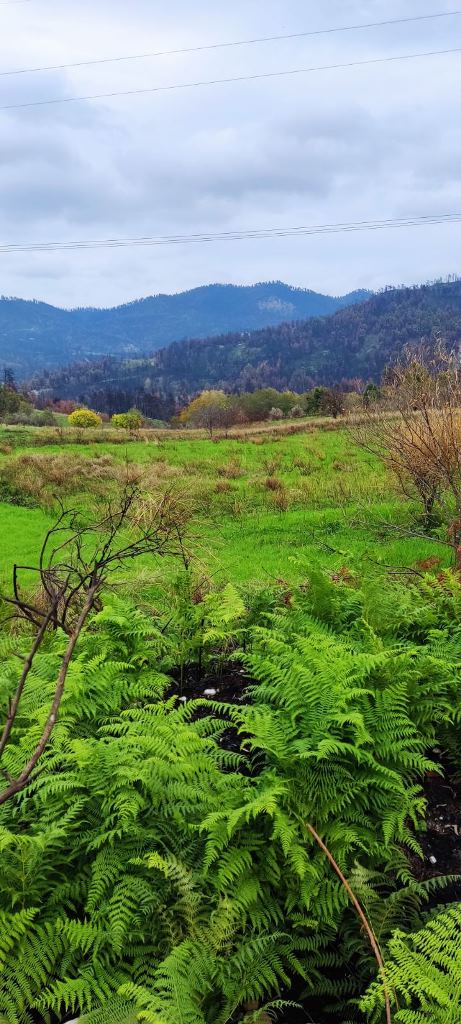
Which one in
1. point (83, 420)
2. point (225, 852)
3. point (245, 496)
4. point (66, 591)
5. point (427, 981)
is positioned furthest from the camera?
point (83, 420)

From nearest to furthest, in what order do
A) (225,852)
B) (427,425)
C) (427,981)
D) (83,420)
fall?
(427,981)
(225,852)
(427,425)
(83,420)

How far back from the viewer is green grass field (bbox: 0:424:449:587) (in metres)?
12.5

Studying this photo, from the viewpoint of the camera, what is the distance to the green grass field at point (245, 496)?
12.5 metres

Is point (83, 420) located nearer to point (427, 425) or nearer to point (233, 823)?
point (427, 425)

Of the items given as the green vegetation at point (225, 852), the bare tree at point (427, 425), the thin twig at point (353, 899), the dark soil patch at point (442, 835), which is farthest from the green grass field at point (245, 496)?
the thin twig at point (353, 899)

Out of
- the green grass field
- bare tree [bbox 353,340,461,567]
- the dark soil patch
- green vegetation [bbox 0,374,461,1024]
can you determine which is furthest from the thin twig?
bare tree [bbox 353,340,461,567]

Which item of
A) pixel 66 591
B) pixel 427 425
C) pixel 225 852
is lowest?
pixel 225 852

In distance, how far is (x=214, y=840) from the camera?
2.64 m

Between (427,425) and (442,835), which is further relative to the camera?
(427,425)

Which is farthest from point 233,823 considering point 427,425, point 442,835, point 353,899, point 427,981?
point 427,425

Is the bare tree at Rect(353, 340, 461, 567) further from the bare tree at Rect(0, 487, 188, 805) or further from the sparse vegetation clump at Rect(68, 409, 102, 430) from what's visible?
the sparse vegetation clump at Rect(68, 409, 102, 430)

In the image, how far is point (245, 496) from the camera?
18531 millimetres

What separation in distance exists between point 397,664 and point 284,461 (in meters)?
20.3

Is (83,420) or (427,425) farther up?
(83,420)
